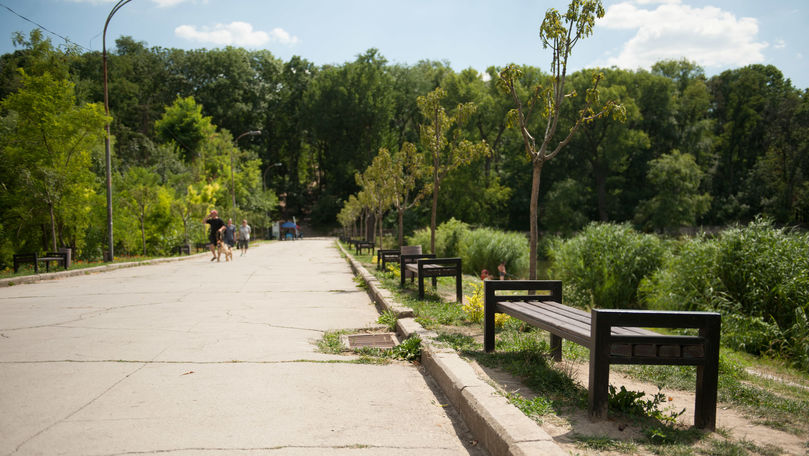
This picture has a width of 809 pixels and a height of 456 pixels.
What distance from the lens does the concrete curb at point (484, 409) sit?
283 centimetres

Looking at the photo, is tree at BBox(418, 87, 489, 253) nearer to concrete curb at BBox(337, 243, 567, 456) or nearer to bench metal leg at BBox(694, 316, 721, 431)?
concrete curb at BBox(337, 243, 567, 456)

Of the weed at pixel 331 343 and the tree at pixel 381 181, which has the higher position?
the tree at pixel 381 181

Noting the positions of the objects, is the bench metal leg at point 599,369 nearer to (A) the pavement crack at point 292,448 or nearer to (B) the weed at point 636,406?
(B) the weed at point 636,406

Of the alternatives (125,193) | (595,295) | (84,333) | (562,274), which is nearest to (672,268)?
(595,295)

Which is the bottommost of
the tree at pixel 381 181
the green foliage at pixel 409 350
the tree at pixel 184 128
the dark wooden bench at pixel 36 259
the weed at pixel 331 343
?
the dark wooden bench at pixel 36 259

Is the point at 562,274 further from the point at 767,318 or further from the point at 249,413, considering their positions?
the point at 249,413

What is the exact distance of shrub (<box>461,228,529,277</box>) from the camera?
66.9ft

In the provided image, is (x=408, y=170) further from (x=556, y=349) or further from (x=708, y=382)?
(x=708, y=382)

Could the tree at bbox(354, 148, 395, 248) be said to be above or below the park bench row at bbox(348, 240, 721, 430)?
above

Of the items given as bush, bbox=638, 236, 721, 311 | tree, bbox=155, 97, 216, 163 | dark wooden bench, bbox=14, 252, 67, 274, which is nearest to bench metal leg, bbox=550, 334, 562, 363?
bush, bbox=638, 236, 721, 311

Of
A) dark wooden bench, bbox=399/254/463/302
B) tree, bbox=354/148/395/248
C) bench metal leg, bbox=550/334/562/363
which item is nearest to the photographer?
bench metal leg, bbox=550/334/562/363

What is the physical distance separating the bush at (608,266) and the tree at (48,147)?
1679cm

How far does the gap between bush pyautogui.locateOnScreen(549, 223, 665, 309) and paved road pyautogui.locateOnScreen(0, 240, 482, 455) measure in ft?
19.0

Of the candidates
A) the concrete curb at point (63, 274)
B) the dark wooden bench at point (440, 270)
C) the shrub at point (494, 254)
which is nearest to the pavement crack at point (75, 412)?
the dark wooden bench at point (440, 270)
